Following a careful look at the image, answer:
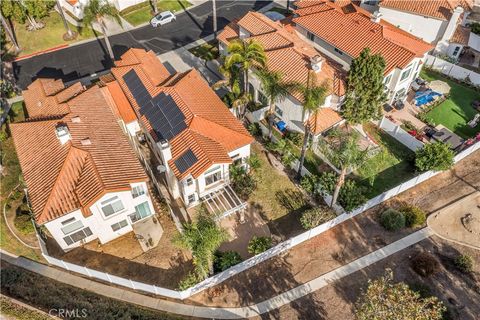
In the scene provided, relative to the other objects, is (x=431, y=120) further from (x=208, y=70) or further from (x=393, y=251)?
(x=208, y=70)

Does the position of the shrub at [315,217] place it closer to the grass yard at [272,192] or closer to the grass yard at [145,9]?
the grass yard at [272,192]

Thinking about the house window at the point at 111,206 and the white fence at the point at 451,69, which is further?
the white fence at the point at 451,69

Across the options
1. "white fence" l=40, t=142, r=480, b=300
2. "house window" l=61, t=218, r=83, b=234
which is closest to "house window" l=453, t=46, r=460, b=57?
"white fence" l=40, t=142, r=480, b=300

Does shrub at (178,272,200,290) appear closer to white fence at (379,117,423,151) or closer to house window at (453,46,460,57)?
white fence at (379,117,423,151)

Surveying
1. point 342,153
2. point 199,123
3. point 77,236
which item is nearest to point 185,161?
point 199,123

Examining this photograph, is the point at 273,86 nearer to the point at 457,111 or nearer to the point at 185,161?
the point at 185,161

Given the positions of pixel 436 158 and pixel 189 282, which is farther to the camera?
pixel 436 158

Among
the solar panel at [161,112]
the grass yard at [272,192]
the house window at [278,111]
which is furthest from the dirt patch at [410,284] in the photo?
the house window at [278,111]
